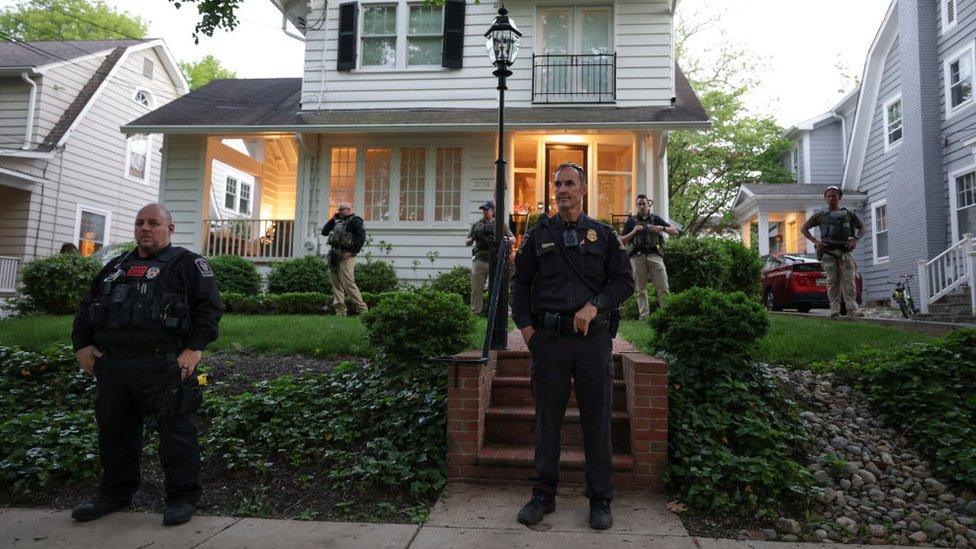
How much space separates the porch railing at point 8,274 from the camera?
531 inches

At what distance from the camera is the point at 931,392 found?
428 centimetres

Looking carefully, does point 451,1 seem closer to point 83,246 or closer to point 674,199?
point 83,246

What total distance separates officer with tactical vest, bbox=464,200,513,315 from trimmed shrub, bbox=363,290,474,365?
107 inches

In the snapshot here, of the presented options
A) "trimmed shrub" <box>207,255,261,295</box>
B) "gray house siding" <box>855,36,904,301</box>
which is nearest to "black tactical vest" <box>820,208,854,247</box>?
"gray house siding" <box>855,36,904,301</box>

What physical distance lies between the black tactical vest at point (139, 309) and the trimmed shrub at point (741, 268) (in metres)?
8.53

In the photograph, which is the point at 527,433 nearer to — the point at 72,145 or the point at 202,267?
the point at 202,267

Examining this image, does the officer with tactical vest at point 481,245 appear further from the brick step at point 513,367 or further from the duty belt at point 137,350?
the duty belt at point 137,350

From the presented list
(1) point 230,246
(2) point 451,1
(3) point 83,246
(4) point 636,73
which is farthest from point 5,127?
(4) point 636,73

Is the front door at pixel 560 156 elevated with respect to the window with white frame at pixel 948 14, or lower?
lower

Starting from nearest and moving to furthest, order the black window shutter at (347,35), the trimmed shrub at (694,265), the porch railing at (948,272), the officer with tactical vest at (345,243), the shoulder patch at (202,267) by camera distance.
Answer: the shoulder patch at (202,267)
the officer with tactical vest at (345,243)
the trimmed shrub at (694,265)
the porch railing at (948,272)
the black window shutter at (347,35)

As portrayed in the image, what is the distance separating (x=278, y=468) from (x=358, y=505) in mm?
829

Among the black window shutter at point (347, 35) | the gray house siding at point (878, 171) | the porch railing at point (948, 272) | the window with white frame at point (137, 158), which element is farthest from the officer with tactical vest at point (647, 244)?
the window with white frame at point (137, 158)

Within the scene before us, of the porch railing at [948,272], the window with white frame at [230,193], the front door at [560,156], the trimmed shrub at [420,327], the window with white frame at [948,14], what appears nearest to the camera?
the trimmed shrub at [420,327]

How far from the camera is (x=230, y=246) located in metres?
12.5
